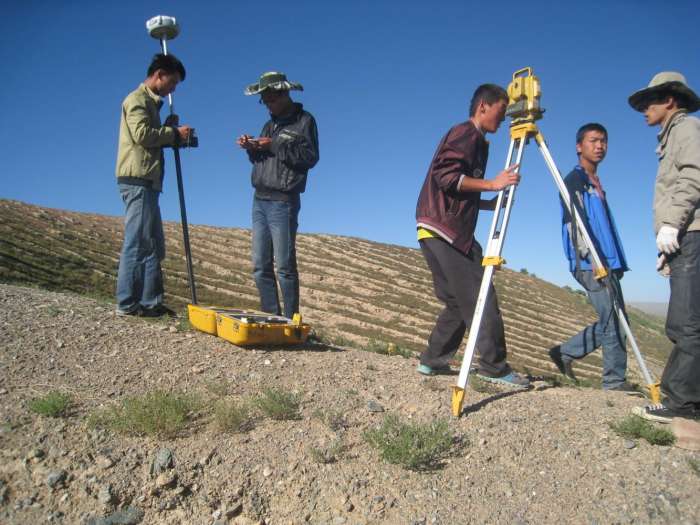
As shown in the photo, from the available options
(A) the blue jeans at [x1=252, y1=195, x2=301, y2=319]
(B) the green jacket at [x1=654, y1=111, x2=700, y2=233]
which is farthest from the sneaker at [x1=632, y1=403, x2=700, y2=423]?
(A) the blue jeans at [x1=252, y1=195, x2=301, y2=319]

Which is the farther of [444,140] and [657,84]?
[444,140]

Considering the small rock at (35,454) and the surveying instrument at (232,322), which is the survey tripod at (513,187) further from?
the small rock at (35,454)

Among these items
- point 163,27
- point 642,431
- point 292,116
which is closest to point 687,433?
point 642,431

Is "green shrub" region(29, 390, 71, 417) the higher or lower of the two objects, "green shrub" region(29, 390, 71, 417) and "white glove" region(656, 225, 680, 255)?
the lower

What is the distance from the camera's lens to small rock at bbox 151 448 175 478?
275 cm

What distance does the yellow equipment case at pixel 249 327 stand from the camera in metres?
4.37

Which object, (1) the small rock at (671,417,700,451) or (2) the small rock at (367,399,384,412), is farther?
(2) the small rock at (367,399,384,412)

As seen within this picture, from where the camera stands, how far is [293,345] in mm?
4961

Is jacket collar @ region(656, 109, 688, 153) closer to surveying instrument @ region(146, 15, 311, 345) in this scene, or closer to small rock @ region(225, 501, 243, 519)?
surveying instrument @ region(146, 15, 311, 345)

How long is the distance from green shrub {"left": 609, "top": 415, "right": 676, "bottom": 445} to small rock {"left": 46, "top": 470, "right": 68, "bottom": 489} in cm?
322

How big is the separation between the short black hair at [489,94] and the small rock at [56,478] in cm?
374

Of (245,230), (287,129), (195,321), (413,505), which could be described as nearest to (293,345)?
(195,321)

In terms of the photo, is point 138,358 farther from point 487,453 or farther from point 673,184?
point 673,184

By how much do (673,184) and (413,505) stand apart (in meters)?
2.58
